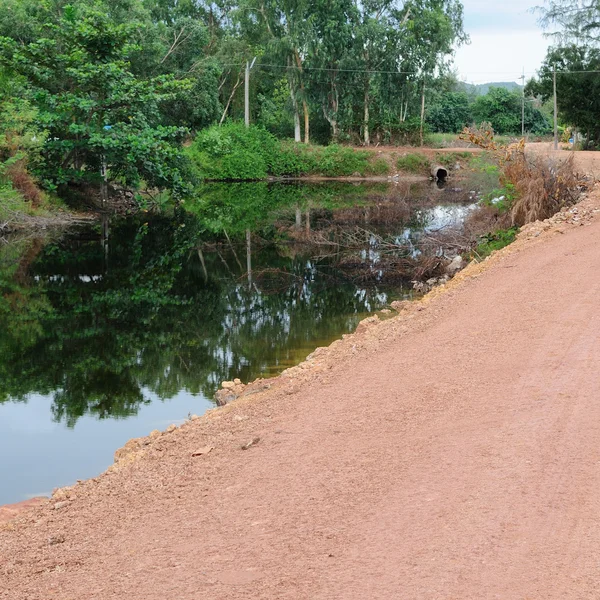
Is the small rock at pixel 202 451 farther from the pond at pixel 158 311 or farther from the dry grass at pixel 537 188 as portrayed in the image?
the dry grass at pixel 537 188

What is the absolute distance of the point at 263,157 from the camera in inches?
2184

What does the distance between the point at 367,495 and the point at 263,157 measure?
5110 centimetres

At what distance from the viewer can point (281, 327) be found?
47.7ft

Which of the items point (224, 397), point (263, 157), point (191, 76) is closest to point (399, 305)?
point (224, 397)

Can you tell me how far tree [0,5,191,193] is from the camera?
28156 mm

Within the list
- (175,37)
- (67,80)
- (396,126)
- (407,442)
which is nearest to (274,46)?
(175,37)

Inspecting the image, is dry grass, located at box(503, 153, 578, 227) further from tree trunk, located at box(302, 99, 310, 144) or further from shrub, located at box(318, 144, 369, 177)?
tree trunk, located at box(302, 99, 310, 144)

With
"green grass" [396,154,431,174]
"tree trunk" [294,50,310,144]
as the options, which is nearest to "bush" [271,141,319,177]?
"tree trunk" [294,50,310,144]

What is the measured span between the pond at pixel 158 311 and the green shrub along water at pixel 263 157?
70.8 ft

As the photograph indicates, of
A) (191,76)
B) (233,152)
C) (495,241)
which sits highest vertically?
(191,76)

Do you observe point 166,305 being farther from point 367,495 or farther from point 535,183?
point 367,495

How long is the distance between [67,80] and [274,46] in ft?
89.4

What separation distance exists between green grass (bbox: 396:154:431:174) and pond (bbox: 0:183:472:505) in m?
25.7

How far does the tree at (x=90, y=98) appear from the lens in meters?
28.2
